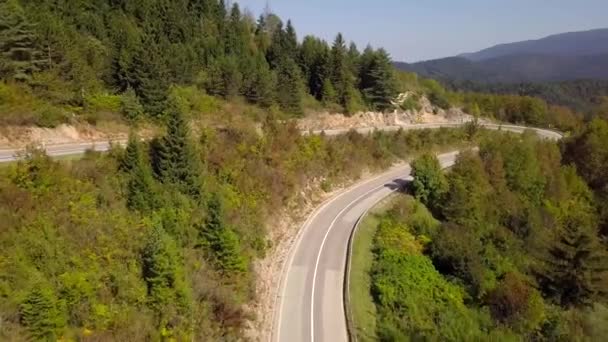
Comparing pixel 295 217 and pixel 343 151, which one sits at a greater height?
pixel 343 151

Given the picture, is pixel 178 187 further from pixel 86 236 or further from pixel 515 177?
pixel 515 177

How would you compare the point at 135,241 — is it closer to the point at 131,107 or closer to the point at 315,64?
the point at 131,107

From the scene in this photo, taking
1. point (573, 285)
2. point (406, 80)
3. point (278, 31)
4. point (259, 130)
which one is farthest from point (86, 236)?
point (406, 80)

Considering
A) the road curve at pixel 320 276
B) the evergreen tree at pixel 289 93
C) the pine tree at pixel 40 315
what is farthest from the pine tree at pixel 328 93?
the pine tree at pixel 40 315

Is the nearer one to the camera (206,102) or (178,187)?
(178,187)

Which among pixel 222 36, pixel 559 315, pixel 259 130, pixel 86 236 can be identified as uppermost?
pixel 222 36

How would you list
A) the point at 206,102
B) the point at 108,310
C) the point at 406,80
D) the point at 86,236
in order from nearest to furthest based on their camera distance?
the point at 108,310
the point at 86,236
the point at 206,102
the point at 406,80

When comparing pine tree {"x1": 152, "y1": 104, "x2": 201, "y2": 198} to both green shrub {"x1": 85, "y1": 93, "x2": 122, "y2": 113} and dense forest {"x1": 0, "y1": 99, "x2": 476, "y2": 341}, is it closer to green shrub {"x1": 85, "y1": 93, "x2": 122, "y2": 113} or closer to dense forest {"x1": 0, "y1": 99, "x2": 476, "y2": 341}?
dense forest {"x1": 0, "y1": 99, "x2": 476, "y2": 341}

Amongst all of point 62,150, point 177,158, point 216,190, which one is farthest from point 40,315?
point 62,150
